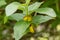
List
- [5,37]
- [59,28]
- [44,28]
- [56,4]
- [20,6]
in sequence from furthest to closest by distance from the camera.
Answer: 1. [44,28]
2. [59,28]
3. [5,37]
4. [56,4]
5. [20,6]

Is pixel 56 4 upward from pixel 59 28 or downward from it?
upward

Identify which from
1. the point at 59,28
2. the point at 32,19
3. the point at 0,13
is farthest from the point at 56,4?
the point at 32,19

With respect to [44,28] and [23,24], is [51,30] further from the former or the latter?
[23,24]

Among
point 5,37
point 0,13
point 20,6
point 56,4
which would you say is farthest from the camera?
point 5,37

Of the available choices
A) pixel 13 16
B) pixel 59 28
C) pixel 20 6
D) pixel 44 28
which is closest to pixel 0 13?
pixel 13 16

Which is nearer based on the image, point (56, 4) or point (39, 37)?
point (56, 4)

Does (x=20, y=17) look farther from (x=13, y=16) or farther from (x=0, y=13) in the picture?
(x=0, y=13)
